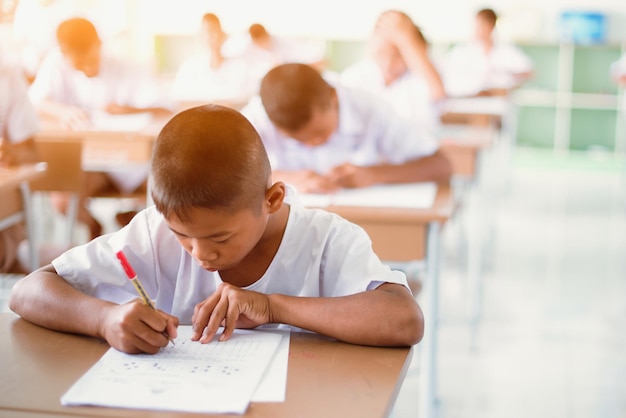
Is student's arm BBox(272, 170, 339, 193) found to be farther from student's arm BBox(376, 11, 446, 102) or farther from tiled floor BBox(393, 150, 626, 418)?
student's arm BBox(376, 11, 446, 102)

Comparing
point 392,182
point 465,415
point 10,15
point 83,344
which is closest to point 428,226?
point 392,182

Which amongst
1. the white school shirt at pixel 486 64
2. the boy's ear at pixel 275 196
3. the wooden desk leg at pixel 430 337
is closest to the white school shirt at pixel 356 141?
the wooden desk leg at pixel 430 337

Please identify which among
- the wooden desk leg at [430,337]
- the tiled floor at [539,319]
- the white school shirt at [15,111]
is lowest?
the tiled floor at [539,319]

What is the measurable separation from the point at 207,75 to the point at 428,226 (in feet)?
16.0

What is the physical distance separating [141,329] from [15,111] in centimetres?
247

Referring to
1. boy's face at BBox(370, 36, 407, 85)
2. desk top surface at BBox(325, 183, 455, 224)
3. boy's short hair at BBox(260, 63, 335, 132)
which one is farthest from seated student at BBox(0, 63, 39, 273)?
boy's face at BBox(370, 36, 407, 85)

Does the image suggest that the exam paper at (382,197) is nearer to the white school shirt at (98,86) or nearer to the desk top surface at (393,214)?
the desk top surface at (393,214)

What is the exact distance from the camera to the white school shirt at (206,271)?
1.53m

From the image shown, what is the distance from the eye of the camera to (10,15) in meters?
7.02

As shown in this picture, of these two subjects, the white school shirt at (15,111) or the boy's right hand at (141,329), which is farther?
the white school shirt at (15,111)

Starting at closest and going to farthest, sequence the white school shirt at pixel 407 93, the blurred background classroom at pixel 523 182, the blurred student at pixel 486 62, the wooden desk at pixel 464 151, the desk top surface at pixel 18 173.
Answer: the desk top surface at pixel 18 173, the blurred background classroom at pixel 523 182, the wooden desk at pixel 464 151, the white school shirt at pixel 407 93, the blurred student at pixel 486 62

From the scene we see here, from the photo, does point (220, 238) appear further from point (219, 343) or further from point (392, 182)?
point (392, 182)

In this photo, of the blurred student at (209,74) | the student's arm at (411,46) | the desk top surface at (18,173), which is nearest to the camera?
the desk top surface at (18,173)

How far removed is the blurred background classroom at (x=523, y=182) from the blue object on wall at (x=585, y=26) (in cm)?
1
